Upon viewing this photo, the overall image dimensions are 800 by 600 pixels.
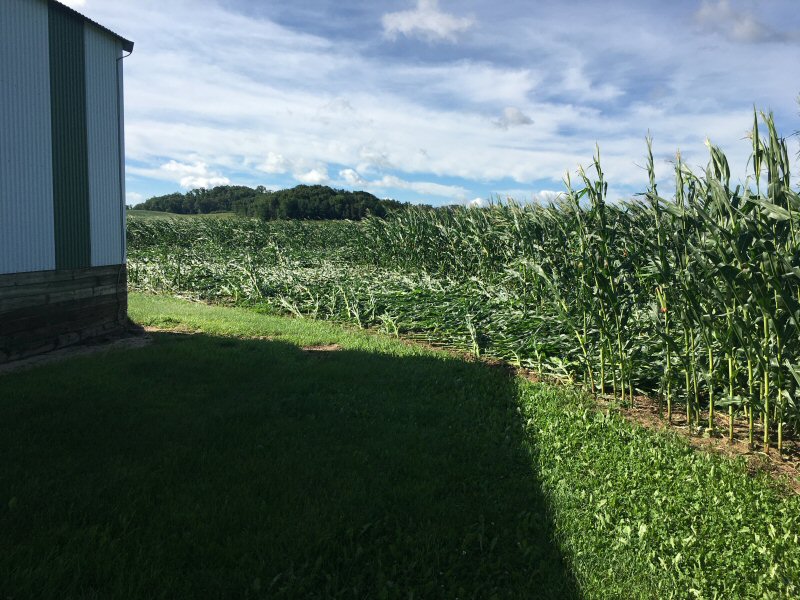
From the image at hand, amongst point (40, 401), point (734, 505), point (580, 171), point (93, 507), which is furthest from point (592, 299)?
point (40, 401)

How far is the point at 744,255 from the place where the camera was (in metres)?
4.80

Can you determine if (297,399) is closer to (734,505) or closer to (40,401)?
(40,401)

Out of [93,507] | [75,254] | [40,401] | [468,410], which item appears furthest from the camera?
A: [75,254]

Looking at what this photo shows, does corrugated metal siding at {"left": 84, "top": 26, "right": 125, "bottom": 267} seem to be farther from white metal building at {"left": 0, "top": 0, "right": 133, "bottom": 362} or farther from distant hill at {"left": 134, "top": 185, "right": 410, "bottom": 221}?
distant hill at {"left": 134, "top": 185, "right": 410, "bottom": 221}

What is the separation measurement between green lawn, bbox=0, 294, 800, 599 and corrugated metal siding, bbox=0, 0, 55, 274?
2.35 m

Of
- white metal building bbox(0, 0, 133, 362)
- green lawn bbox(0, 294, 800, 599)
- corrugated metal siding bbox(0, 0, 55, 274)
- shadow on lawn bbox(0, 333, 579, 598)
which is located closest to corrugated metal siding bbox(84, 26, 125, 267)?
white metal building bbox(0, 0, 133, 362)

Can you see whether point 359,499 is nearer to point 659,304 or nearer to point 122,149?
point 659,304

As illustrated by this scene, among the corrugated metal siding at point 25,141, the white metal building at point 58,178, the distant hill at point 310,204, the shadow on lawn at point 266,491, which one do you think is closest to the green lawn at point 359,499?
the shadow on lawn at point 266,491

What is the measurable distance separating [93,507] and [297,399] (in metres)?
2.56

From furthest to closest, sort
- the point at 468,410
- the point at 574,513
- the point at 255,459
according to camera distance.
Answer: the point at 468,410 < the point at 255,459 < the point at 574,513

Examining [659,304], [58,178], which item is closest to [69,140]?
[58,178]

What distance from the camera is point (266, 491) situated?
408 cm

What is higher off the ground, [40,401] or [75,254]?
[75,254]

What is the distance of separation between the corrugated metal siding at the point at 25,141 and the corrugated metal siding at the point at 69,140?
144 mm
